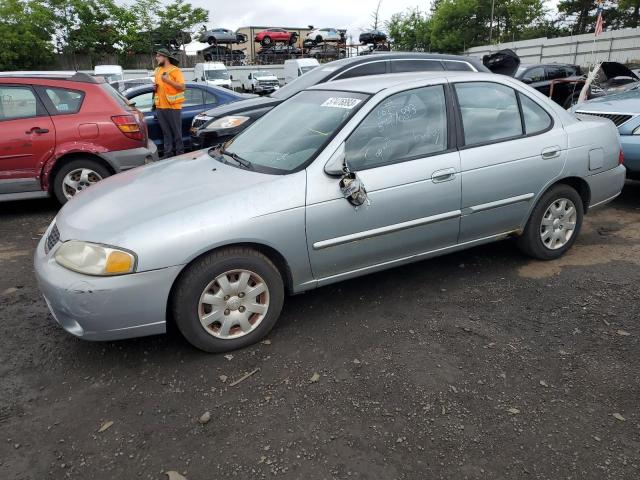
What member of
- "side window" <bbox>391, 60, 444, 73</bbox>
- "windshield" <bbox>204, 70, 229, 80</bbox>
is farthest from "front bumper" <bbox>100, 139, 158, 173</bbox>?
"windshield" <bbox>204, 70, 229, 80</bbox>

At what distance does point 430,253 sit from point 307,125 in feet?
4.34

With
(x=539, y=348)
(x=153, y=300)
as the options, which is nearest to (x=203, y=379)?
(x=153, y=300)

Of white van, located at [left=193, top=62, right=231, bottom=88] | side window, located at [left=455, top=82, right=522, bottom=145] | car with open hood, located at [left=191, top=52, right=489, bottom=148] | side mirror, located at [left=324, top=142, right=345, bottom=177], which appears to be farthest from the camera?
white van, located at [left=193, top=62, right=231, bottom=88]

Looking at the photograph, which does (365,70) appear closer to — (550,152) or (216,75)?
(550,152)

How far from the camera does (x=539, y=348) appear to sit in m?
3.14

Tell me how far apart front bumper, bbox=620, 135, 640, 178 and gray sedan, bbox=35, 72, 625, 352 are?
1.56m

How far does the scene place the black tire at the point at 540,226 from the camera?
420cm

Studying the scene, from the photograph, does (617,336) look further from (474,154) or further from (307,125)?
(307,125)

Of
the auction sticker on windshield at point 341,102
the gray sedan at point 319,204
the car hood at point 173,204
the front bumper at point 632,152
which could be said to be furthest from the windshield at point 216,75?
the car hood at point 173,204

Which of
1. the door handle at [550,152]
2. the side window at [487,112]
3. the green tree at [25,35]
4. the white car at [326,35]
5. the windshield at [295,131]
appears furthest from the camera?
the white car at [326,35]

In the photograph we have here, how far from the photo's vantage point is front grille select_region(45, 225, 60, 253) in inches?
123

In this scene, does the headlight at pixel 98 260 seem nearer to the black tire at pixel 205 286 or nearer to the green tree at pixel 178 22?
the black tire at pixel 205 286

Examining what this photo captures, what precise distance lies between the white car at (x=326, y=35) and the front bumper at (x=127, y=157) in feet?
116

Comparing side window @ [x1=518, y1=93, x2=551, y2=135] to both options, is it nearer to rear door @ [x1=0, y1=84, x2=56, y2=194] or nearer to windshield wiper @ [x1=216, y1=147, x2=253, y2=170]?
windshield wiper @ [x1=216, y1=147, x2=253, y2=170]
